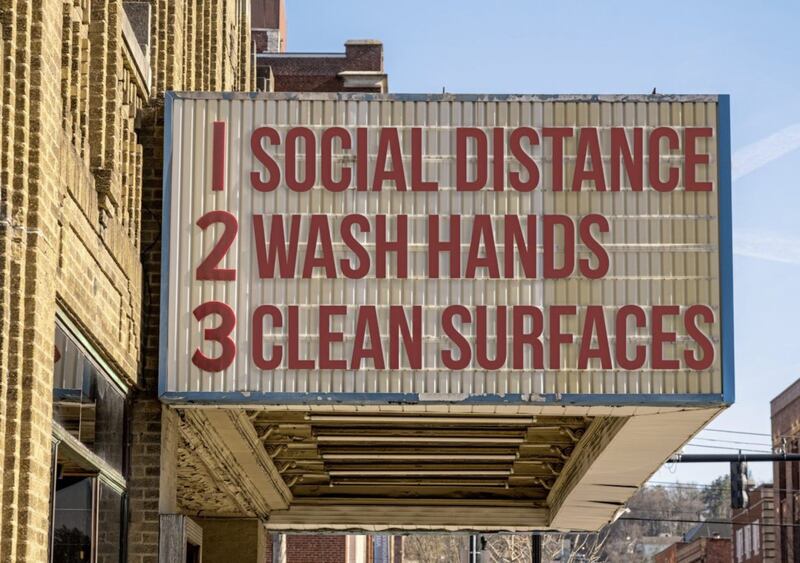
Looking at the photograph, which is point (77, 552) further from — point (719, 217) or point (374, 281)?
point (719, 217)

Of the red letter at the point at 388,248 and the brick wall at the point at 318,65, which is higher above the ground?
the brick wall at the point at 318,65

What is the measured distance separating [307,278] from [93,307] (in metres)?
2.26

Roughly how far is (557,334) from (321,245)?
7.03 ft

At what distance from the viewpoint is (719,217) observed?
1334cm

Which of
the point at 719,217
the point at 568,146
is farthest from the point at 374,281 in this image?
the point at 719,217

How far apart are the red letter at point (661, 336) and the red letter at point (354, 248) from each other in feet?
8.19

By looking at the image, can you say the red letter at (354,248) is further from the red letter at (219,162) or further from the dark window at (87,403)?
the dark window at (87,403)

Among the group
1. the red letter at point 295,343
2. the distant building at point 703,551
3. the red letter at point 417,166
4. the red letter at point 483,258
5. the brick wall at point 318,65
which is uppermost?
the brick wall at point 318,65

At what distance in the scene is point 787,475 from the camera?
224 ft

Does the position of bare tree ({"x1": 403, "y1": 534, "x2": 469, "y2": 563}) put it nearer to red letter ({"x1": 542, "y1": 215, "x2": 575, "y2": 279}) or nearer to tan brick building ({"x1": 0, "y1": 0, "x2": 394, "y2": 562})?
tan brick building ({"x1": 0, "y1": 0, "x2": 394, "y2": 562})

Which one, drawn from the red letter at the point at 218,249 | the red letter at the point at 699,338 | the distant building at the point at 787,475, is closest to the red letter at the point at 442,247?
the red letter at the point at 218,249

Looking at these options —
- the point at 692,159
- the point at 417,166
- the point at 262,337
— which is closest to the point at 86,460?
the point at 262,337

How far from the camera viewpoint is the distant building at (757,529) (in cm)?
7162

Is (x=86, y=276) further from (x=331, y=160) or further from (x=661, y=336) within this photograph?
(x=661, y=336)
